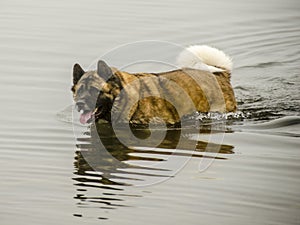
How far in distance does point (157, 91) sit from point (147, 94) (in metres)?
0.12

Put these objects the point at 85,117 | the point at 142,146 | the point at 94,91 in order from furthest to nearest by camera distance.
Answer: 1. the point at 85,117
2. the point at 94,91
3. the point at 142,146

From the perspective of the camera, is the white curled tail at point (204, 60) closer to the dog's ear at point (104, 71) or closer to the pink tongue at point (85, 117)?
the dog's ear at point (104, 71)

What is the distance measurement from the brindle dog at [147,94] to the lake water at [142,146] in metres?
0.27

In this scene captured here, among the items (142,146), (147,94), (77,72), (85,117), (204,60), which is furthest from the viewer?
(204,60)

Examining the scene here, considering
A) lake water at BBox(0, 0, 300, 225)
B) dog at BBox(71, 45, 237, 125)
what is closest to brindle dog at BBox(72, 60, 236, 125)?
dog at BBox(71, 45, 237, 125)

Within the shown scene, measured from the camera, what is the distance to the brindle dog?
25.4ft

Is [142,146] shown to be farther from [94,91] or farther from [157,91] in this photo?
[157,91]

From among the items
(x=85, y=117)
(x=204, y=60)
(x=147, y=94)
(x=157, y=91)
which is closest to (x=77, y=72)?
(x=85, y=117)

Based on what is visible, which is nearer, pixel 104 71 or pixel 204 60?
pixel 104 71

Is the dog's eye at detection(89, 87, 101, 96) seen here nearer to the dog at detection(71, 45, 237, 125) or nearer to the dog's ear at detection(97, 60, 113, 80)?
the dog at detection(71, 45, 237, 125)

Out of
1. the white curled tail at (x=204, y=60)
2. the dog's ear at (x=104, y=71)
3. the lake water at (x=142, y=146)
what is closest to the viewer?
the lake water at (x=142, y=146)

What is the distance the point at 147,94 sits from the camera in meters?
8.17

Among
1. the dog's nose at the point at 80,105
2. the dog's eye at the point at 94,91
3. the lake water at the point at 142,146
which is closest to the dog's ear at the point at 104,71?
the dog's eye at the point at 94,91

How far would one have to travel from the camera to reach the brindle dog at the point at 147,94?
775 centimetres
